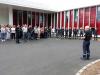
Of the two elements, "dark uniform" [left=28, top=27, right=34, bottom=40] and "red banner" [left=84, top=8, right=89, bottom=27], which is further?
"red banner" [left=84, top=8, right=89, bottom=27]

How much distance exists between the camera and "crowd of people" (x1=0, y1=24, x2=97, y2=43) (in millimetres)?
24562

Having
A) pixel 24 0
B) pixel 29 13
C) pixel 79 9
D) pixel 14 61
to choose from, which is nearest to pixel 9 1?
pixel 24 0

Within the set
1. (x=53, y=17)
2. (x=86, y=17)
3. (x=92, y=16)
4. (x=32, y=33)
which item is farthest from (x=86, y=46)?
(x=53, y=17)

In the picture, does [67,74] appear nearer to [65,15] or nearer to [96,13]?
[96,13]

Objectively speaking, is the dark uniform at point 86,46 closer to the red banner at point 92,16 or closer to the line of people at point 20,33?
the line of people at point 20,33

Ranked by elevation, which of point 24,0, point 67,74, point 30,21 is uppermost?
point 24,0

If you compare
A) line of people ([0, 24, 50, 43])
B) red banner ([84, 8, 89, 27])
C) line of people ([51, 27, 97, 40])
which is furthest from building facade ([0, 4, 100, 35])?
line of people ([0, 24, 50, 43])

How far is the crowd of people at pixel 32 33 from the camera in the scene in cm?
2456

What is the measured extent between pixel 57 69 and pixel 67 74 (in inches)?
38.4

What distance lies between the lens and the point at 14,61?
11.7 m

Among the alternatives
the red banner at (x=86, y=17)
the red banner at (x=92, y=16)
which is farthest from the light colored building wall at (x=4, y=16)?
the red banner at (x=92, y=16)

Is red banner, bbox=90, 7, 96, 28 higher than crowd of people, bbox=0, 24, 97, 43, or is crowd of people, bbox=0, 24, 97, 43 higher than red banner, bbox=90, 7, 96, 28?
red banner, bbox=90, 7, 96, 28

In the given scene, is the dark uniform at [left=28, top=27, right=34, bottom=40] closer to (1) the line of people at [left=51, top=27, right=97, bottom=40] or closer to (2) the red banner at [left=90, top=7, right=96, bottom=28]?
(1) the line of people at [left=51, top=27, right=97, bottom=40]

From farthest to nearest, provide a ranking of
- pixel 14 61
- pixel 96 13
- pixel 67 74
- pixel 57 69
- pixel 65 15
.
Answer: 1. pixel 65 15
2. pixel 96 13
3. pixel 14 61
4. pixel 57 69
5. pixel 67 74
